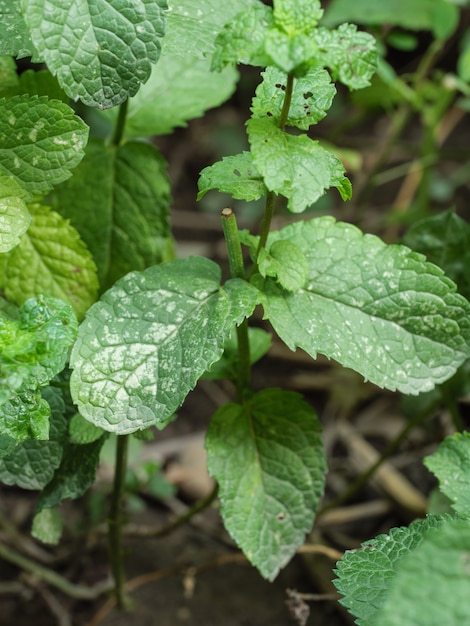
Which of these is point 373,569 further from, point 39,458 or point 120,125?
point 120,125

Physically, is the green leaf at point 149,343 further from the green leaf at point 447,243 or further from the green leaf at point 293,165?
the green leaf at point 447,243

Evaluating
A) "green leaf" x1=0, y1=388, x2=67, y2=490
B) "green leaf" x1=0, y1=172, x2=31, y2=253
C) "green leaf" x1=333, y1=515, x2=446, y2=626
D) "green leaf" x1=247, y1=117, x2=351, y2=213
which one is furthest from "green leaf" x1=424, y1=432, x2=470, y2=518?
"green leaf" x1=0, y1=172, x2=31, y2=253

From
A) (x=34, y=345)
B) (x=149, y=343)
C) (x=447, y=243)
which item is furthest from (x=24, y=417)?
(x=447, y=243)

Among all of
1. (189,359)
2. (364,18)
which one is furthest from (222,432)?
(364,18)

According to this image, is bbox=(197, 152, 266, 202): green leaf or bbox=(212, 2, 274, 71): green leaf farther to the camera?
bbox=(197, 152, 266, 202): green leaf

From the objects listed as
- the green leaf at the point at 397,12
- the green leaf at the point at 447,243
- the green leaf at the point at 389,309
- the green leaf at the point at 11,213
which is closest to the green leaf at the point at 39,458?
the green leaf at the point at 11,213

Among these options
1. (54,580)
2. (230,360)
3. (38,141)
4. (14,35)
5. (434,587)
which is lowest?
(54,580)

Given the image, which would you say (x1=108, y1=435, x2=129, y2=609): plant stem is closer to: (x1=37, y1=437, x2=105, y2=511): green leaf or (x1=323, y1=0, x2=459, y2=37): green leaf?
(x1=37, y1=437, x2=105, y2=511): green leaf
